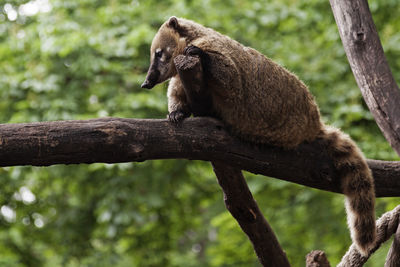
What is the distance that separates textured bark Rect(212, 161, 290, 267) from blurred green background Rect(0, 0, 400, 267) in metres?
2.23

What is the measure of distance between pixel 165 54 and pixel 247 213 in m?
1.38

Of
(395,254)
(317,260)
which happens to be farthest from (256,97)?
(395,254)

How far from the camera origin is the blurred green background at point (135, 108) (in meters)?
6.29

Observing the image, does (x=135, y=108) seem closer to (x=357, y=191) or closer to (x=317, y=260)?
(x=317, y=260)

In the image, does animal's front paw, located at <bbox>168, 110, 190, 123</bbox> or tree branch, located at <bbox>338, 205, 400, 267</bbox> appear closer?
animal's front paw, located at <bbox>168, 110, 190, 123</bbox>

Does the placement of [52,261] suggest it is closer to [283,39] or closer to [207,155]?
[283,39]

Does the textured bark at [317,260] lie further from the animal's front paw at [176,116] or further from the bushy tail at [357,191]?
the animal's front paw at [176,116]

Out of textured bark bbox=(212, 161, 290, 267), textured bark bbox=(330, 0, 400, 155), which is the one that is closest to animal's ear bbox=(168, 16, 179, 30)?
textured bark bbox=(212, 161, 290, 267)

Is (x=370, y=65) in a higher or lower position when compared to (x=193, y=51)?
lower

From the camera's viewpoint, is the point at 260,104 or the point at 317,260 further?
the point at 317,260

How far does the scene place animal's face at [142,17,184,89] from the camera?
3.74m

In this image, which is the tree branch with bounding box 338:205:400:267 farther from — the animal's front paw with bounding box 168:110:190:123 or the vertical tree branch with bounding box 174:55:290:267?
the animal's front paw with bounding box 168:110:190:123

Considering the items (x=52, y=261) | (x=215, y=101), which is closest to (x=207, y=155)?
(x=215, y=101)

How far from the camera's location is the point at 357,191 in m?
3.55
